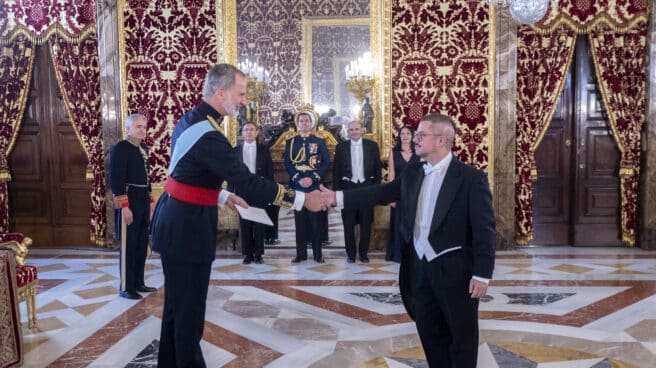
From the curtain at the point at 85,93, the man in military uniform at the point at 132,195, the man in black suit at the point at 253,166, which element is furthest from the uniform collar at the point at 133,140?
the curtain at the point at 85,93

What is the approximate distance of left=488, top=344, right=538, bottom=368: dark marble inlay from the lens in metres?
3.18

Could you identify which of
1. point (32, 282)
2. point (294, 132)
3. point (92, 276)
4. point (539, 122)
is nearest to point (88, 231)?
point (92, 276)

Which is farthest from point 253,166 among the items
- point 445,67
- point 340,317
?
point 445,67

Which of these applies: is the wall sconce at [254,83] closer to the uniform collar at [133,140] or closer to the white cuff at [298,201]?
the uniform collar at [133,140]

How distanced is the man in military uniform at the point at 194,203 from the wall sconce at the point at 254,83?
13.8ft

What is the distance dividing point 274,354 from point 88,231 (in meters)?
4.88

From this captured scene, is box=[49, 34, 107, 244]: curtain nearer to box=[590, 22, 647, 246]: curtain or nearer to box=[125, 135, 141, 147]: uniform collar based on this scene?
box=[125, 135, 141, 147]: uniform collar

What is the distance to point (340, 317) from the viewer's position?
4.14 meters

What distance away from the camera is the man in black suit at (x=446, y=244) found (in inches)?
93.7

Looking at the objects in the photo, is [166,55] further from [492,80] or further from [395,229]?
[492,80]

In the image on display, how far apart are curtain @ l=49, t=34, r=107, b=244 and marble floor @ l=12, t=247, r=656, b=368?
4.31 ft

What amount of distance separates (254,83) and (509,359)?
15.1 feet

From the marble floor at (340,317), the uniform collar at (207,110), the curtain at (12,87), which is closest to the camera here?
the uniform collar at (207,110)

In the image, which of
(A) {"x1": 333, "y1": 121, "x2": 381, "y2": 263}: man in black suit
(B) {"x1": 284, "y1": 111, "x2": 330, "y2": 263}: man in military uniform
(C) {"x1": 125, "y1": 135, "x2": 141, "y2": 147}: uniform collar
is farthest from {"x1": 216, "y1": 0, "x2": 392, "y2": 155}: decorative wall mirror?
(C) {"x1": 125, "y1": 135, "x2": 141, "y2": 147}: uniform collar
